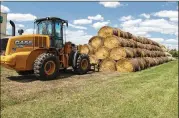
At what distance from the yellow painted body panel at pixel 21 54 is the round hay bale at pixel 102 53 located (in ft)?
19.2

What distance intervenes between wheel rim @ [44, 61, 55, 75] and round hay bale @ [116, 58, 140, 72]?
5.50 m

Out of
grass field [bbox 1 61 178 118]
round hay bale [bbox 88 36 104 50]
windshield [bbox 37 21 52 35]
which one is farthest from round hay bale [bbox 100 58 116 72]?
grass field [bbox 1 61 178 118]

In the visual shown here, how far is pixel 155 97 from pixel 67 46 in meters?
6.10

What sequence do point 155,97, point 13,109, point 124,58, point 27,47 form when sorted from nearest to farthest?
point 13,109
point 155,97
point 27,47
point 124,58

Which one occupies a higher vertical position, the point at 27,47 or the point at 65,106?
the point at 27,47

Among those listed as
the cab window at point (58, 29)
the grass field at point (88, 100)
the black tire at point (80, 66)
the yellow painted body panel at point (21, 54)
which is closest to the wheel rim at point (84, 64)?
the black tire at point (80, 66)

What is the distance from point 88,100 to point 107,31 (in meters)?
10.2

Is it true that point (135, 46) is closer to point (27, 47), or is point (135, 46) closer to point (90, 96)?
point (27, 47)

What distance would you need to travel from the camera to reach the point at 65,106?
6.91 m

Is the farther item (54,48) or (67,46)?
(67,46)

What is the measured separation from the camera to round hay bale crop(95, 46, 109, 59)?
55.8ft

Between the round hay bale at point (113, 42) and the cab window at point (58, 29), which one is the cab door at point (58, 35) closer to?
the cab window at point (58, 29)

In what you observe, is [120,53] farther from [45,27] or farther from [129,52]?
[45,27]

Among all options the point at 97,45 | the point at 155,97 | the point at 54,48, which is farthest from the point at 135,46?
the point at 155,97
